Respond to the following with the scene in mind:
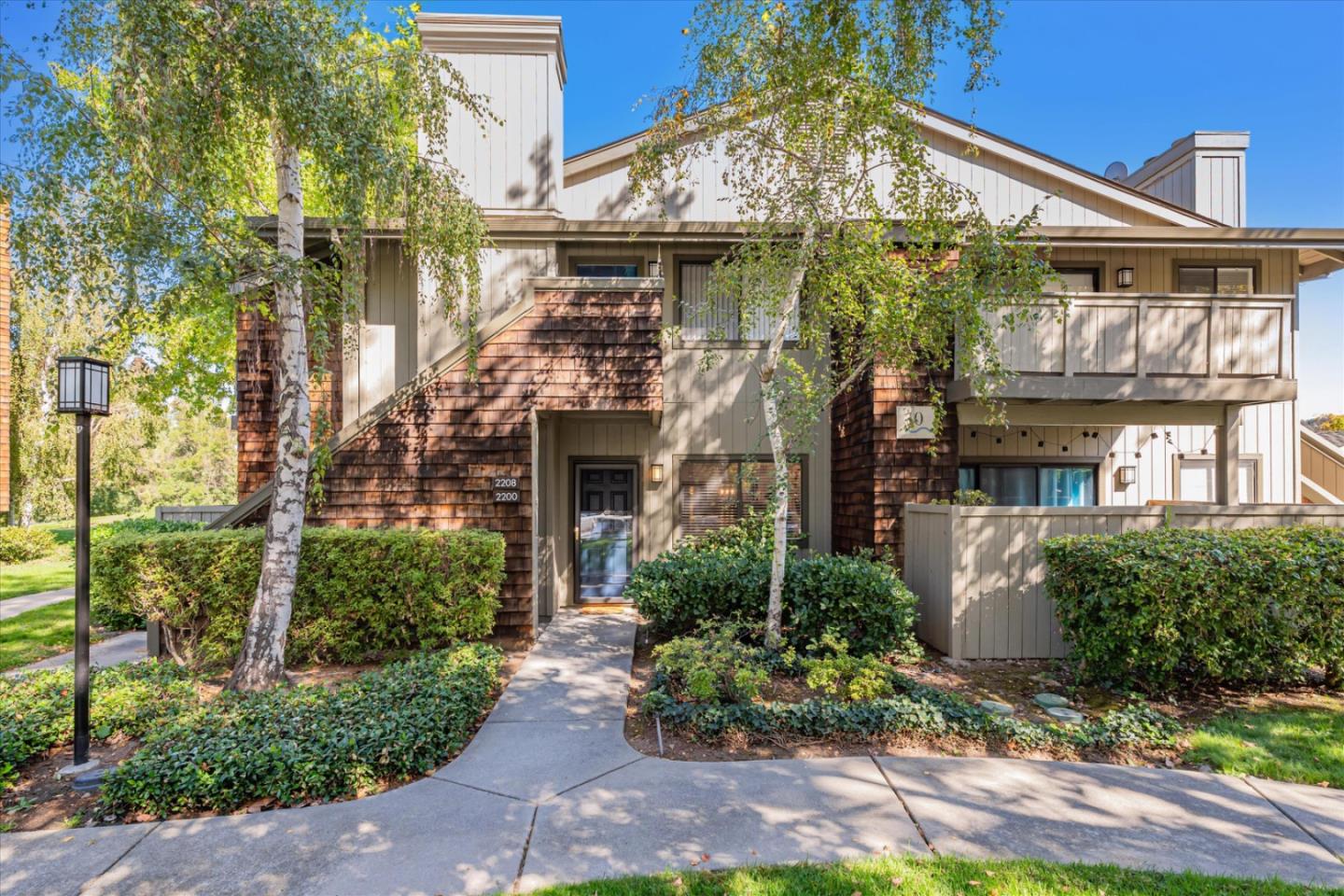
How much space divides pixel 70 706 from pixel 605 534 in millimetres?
5487

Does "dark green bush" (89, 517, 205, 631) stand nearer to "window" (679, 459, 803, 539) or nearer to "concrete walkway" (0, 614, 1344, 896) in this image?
"concrete walkway" (0, 614, 1344, 896)

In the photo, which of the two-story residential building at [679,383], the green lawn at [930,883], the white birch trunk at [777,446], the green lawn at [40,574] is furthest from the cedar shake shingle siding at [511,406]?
the green lawn at [40,574]

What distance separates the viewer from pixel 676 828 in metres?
3.24

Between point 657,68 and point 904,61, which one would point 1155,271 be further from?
point 657,68

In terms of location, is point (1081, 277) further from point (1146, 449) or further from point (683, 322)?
point (683, 322)

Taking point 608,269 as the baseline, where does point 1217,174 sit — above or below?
above

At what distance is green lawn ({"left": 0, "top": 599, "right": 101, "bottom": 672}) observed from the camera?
668cm

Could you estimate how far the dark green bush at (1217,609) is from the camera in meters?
4.91

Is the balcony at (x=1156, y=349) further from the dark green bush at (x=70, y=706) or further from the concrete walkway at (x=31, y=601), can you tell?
the concrete walkway at (x=31, y=601)

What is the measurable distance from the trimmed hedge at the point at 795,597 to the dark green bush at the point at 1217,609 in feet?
5.50

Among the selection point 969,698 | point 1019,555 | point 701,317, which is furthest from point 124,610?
point 1019,555

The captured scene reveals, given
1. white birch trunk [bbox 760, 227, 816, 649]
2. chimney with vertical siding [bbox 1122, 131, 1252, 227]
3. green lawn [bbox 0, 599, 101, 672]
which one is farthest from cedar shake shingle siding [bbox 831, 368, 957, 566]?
green lawn [bbox 0, 599, 101, 672]

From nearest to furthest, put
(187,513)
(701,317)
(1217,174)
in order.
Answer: (701,317) < (187,513) < (1217,174)

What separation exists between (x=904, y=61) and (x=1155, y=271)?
608 centimetres
